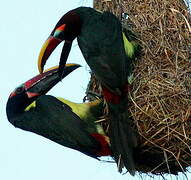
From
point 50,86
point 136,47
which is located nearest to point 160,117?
point 136,47

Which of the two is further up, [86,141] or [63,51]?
[63,51]

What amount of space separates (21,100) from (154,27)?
903 millimetres

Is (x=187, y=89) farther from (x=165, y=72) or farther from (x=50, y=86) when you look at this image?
(x=50, y=86)

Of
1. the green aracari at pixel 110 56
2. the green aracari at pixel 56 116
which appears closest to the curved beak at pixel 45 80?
the green aracari at pixel 56 116

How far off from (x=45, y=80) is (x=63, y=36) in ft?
1.09

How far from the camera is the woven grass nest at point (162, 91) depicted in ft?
15.3

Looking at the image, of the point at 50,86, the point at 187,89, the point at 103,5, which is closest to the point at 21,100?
the point at 50,86

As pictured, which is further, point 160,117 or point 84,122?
point 84,122

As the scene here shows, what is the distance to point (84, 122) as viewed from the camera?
501 centimetres

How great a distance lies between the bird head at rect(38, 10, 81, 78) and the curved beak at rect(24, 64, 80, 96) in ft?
0.32

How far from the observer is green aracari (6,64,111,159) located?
4.95m

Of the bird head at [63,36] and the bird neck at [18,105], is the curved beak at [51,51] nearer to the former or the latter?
the bird head at [63,36]

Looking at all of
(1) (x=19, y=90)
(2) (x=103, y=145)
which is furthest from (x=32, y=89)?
(2) (x=103, y=145)

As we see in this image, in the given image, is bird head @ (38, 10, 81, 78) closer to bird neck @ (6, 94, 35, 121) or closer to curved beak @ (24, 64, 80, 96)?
curved beak @ (24, 64, 80, 96)
